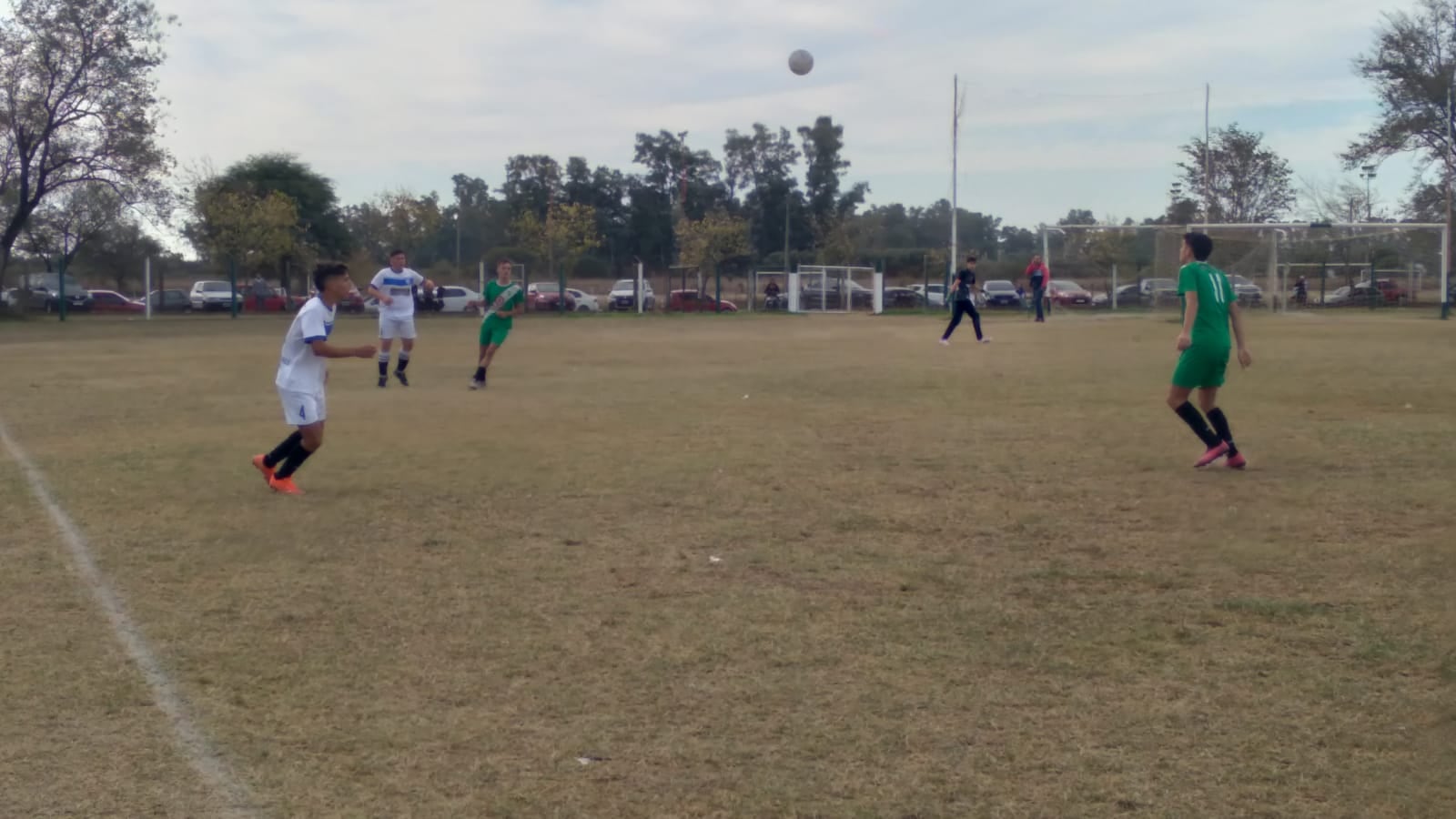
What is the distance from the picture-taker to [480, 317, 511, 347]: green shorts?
16922mm

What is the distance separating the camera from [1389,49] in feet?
165

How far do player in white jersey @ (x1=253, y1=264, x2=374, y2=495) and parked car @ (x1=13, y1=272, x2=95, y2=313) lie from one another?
1609 inches

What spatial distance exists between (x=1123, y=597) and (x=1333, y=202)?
6174cm

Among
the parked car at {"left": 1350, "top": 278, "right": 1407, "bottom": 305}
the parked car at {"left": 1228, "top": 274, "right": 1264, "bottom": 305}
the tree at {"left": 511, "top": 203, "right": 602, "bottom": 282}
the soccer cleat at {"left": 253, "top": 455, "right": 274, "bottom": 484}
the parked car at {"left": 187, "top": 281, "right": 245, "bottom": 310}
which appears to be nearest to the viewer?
the soccer cleat at {"left": 253, "top": 455, "right": 274, "bottom": 484}

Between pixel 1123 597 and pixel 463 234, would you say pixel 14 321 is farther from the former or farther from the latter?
pixel 463 234

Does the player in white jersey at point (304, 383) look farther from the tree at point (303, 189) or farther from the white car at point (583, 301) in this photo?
the tree at point (303, 189)

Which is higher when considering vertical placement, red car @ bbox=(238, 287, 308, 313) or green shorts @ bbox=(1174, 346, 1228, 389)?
red car @ bbox=(238, 287, 308, 313)

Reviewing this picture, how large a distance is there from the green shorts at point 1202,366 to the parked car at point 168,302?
46063 mm

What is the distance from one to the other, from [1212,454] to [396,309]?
1092 centimetres

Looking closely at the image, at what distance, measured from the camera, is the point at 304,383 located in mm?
9273

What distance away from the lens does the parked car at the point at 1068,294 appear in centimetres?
4912

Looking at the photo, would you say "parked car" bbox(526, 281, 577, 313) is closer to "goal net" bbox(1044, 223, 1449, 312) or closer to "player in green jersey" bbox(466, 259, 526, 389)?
"goal net" bbox(1044, 223, 1449, 312)

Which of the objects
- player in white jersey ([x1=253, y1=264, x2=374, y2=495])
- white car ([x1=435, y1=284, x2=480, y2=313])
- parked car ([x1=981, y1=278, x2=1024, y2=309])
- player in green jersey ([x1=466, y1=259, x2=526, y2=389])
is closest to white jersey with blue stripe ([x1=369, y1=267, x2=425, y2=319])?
player in green jersey ([x1=466, y1=259, x2=526, y2=389])

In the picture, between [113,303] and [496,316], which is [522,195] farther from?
[496,316]
